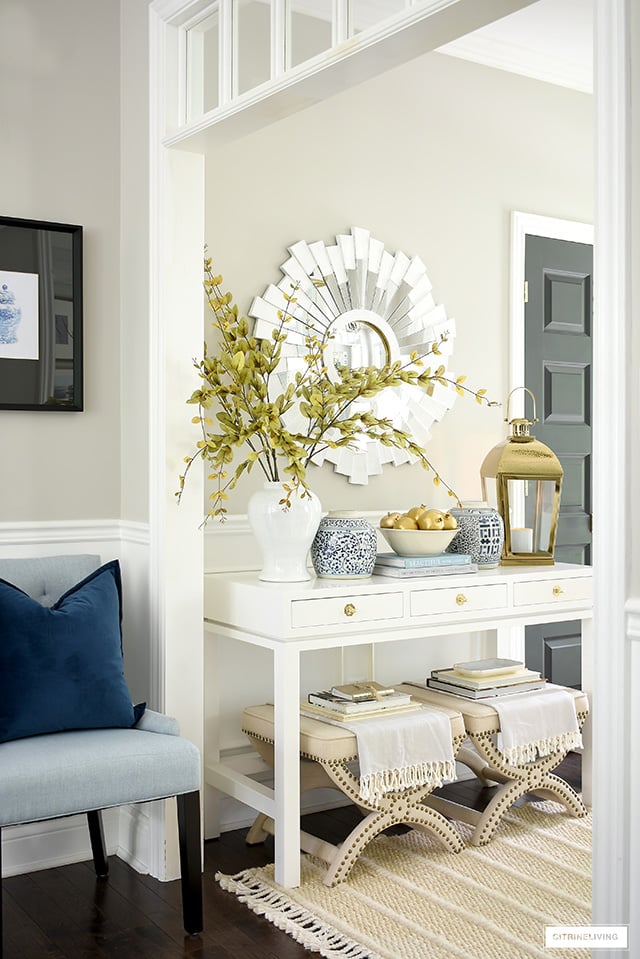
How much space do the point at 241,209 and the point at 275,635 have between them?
1.50m

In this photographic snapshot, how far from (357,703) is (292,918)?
658mm

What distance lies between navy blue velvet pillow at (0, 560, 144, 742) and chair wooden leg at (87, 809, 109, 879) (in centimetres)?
43

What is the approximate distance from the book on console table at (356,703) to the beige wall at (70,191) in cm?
88

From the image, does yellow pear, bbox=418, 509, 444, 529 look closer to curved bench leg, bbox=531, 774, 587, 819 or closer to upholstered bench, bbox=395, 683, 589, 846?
upholstered bench, bbox=395, 683, 589, 846

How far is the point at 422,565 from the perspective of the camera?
128 inches

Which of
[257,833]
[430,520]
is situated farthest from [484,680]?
[257,833]

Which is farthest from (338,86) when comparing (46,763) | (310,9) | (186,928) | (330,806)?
(330,806)

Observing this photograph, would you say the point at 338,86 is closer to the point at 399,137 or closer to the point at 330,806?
the point at 399,137

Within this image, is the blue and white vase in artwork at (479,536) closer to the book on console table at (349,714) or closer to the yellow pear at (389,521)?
the yellow pear at (389,521)

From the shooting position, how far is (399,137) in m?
3.87

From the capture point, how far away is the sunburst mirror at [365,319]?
3.56 meters

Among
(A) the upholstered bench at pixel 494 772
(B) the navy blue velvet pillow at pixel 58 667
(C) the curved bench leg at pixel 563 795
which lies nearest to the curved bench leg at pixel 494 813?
(A) the upholstered bench at pixel 494 772

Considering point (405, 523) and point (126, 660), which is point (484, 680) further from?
point (126, 660)

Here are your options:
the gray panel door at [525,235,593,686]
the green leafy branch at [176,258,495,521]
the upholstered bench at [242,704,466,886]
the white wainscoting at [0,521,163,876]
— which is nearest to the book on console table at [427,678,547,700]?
the upholstered bench at [242,704,466,886]
